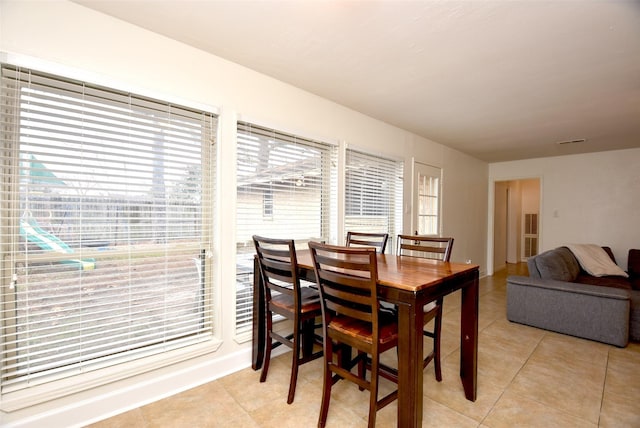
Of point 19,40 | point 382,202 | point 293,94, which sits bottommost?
point 382,202

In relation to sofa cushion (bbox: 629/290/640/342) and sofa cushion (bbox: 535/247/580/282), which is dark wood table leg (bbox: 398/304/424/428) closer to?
sofa cushion (bbox: 535/247/580/282)

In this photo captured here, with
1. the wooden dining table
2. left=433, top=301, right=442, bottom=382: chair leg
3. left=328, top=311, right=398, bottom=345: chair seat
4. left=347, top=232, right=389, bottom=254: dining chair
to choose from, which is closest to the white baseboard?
Result: the wooden dining table

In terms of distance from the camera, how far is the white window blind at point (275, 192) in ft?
7.52

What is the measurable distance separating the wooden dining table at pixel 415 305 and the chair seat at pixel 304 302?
6.9 inches

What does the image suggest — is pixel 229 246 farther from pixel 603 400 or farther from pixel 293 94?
pixel 603 400

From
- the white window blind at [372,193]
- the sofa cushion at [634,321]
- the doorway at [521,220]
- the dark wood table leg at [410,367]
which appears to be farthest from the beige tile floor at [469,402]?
the doorway at [521,220]

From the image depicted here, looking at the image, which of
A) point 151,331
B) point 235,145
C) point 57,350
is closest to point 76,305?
point 57,350

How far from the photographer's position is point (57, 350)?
1579 millimetres

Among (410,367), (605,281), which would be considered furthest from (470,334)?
(605,281)

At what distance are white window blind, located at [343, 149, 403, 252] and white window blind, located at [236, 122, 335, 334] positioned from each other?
316 millimetres

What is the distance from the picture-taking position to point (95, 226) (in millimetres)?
1666

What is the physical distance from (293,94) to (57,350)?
2.41 m

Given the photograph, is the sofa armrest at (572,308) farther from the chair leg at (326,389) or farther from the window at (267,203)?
the window at (267,203)

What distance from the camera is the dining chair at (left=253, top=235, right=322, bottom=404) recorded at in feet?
5.90
